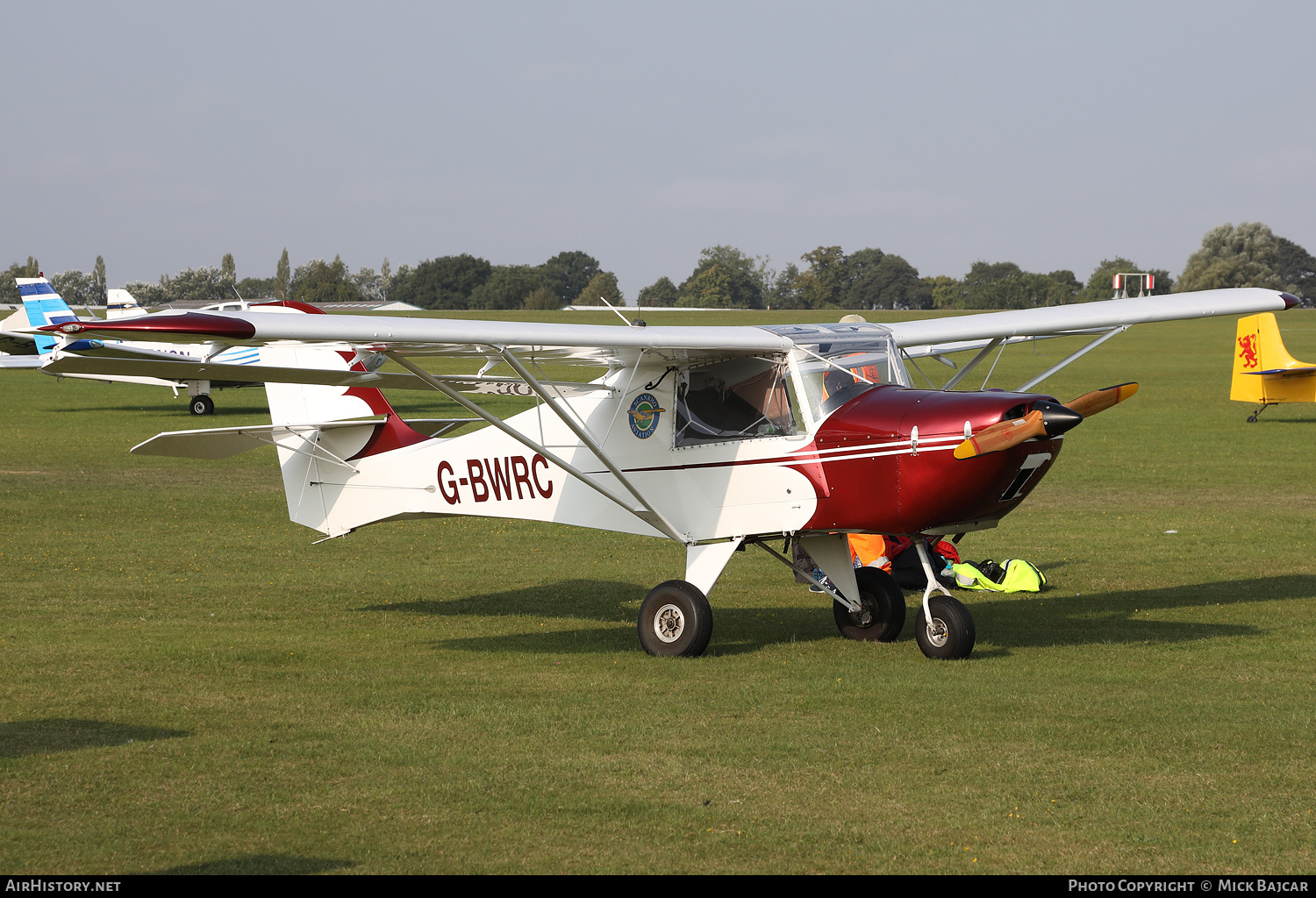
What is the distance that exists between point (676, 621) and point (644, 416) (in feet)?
5.43

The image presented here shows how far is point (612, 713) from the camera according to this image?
26.3 feet

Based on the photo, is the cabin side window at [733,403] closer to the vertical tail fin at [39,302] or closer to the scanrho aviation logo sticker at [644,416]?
the scanrho aviation logo sticker at [644,416]

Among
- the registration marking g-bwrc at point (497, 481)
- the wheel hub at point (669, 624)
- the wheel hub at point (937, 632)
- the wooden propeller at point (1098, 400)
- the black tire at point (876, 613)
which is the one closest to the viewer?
the wooden propeller at point (1098, 400)

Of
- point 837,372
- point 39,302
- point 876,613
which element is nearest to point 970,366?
point 837,372

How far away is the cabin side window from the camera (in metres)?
9.82

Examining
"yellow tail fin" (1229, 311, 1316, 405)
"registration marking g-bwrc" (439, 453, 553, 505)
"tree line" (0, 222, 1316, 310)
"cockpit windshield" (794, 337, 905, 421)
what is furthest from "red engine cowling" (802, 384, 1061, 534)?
"tree line" (0, 222, 1316, 310)

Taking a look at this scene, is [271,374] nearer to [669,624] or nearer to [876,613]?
[669,624]

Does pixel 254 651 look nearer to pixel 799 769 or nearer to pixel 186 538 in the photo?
pixel 799 769

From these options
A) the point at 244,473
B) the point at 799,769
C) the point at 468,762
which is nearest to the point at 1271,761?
the point at 799,769

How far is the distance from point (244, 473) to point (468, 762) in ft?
57.5

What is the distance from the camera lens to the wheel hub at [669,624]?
32.1 feet

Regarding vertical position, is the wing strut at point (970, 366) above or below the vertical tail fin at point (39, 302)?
below

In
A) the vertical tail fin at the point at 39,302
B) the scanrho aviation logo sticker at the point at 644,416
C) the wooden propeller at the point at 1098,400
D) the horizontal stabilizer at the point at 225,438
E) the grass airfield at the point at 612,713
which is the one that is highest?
the vertical tail fin at the point at 39,302

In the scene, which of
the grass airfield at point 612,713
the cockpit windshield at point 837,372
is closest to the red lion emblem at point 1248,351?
the grass airfield at point 612,713
